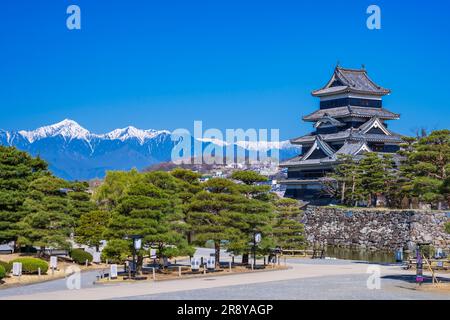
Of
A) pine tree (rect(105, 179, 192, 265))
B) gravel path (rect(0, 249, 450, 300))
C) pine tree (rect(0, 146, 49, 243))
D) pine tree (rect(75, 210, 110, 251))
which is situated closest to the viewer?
gravel path (rect(0, 249, 450, 300))

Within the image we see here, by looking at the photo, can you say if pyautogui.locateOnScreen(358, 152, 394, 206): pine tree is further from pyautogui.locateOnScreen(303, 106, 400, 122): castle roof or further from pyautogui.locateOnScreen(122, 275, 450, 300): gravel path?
pyautogui.locateOnScreen(122, 275, 450, 300): gravel path

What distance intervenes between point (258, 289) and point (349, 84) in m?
56.2

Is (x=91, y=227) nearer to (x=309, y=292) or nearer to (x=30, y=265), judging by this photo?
(x=30, y=265)

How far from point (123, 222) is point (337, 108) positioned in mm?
53319

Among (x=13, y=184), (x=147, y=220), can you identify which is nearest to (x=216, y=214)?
(x=147, y=220)

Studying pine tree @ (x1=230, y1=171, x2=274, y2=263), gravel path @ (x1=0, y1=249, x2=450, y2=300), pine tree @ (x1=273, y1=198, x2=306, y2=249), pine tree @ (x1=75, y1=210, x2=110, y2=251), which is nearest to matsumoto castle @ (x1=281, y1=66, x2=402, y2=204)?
pine tree @ (x1=273, y1=198, x2=306, y2=249)

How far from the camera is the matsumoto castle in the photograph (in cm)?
7488

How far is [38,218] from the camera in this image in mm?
38781

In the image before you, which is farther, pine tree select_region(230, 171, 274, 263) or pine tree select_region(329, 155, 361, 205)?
pine tree select_region(329, 155, 361, 205)

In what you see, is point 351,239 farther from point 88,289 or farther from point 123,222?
point 88,289

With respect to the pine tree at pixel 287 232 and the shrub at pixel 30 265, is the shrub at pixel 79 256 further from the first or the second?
the pine tree at pixel 287 232

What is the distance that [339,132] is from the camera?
78.1 metres

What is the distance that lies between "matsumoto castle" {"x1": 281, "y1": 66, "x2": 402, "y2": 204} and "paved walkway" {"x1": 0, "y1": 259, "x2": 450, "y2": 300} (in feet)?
134
